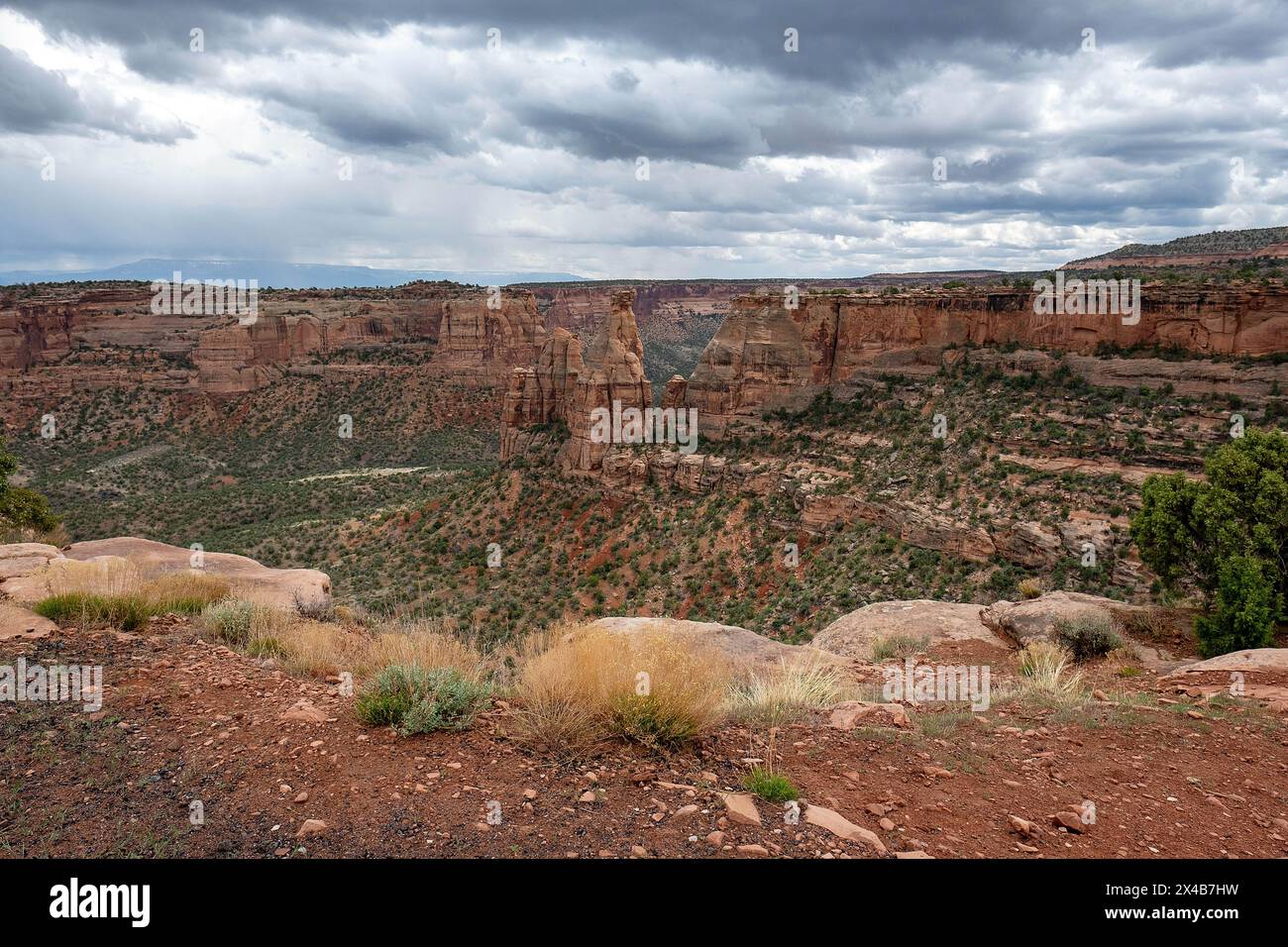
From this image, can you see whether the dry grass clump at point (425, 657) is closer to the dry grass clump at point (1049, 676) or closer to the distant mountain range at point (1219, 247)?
the dry grass clump at point (1049, 676)

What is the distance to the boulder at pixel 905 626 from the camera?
1351cm

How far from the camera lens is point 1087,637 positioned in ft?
37.5

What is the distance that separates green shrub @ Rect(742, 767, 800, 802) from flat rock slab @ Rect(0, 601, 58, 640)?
7.77 meters

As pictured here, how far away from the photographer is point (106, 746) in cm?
504

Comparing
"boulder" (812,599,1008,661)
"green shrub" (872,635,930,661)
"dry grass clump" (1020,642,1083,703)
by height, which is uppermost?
"dry grass clump" (1020,642,1083,703)

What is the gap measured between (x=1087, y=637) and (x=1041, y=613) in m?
1.64

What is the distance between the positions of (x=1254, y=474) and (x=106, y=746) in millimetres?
16593

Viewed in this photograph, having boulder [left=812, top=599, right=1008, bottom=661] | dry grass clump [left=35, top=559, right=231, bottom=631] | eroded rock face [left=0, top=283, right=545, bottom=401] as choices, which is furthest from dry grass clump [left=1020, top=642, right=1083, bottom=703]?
eroded rock face [left=0, top=283, right=545, bottom=401]

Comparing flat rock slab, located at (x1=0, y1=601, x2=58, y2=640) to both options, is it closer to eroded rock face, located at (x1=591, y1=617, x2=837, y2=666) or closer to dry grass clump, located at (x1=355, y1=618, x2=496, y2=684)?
dry grass clump, located at (x1=355, y1=618, x2=496, y2=684)

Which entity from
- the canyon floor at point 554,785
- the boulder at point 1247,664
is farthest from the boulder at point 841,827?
the boulder at point 1247,664

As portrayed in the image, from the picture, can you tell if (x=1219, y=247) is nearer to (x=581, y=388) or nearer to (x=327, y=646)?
(x=581, y=388)

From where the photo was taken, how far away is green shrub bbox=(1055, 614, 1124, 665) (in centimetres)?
1124
